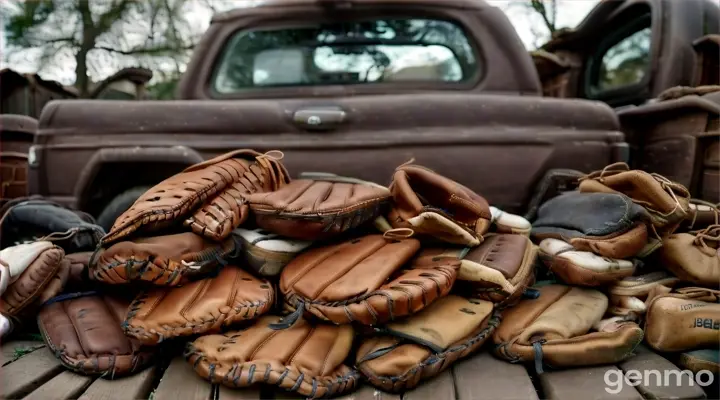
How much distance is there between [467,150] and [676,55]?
1451mm

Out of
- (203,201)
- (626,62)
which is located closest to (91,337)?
(203,201)

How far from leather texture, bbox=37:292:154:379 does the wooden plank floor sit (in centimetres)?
3

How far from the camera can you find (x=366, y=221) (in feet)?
4.97

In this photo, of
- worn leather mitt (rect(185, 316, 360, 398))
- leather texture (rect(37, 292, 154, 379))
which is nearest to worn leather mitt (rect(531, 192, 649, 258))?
worn leather mitt (rect(185, 316, 360, 398))

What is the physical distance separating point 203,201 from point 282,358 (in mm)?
498

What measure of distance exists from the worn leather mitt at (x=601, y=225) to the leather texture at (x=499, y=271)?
14cm

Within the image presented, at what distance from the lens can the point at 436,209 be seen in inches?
56.0

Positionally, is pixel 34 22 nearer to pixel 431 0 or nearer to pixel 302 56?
pixel 302 56

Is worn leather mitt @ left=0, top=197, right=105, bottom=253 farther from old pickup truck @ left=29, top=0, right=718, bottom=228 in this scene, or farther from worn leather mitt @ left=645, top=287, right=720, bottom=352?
worn leather mitt @ left=645, top=287, right=720, bottom=352

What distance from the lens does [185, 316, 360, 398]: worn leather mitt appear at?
1090 millimetres

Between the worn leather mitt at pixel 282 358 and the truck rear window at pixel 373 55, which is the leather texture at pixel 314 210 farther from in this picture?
the truck rear window at pixel 373 55

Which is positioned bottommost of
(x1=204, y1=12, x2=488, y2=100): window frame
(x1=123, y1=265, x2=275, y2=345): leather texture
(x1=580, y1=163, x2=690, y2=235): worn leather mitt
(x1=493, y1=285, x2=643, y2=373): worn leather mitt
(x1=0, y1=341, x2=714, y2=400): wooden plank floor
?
(x1=0, y1=341, x2=714, y2=400): wooden plank floor

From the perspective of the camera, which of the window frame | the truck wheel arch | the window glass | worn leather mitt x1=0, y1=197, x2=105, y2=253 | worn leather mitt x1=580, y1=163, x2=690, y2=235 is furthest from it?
the window glass

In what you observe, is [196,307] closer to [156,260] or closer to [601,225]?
[156,260]
